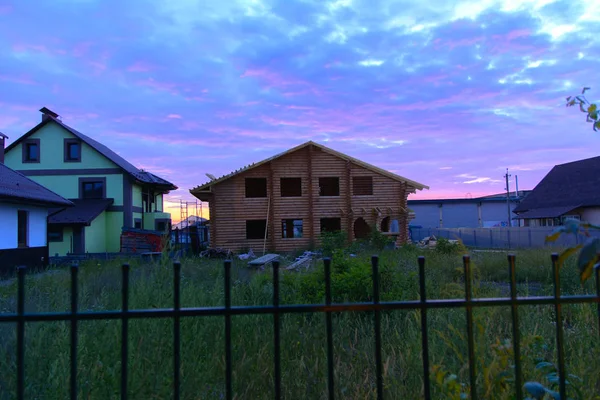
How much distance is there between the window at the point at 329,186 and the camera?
2741 cm

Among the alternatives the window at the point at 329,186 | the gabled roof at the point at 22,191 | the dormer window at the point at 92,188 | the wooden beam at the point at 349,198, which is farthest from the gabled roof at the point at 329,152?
the gabled roof at the point at 22,191

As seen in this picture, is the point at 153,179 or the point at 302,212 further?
the point at 153,179

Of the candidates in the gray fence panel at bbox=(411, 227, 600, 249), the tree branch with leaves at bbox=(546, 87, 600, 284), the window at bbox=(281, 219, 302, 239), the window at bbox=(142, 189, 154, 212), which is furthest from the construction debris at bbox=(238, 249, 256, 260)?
the tree branch with leaves at bbox=(546, 87, 600, 284)

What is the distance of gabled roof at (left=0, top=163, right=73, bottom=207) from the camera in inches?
583

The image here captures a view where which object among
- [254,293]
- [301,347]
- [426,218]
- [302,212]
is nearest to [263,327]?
[301,347]

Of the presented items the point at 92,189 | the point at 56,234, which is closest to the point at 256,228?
the point at 92,189

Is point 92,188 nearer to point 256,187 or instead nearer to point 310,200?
point 256,187

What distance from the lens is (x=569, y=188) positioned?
41188 millimetres

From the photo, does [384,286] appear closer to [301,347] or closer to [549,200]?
[301,347]

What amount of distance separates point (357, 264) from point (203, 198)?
21035 mm

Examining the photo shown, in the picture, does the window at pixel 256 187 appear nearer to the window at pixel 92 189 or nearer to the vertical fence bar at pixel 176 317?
the window at pixel 92 189

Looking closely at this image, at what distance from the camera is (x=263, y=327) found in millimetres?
4586

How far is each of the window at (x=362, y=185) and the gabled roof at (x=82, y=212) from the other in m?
16.8

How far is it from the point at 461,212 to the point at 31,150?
1849 inches
